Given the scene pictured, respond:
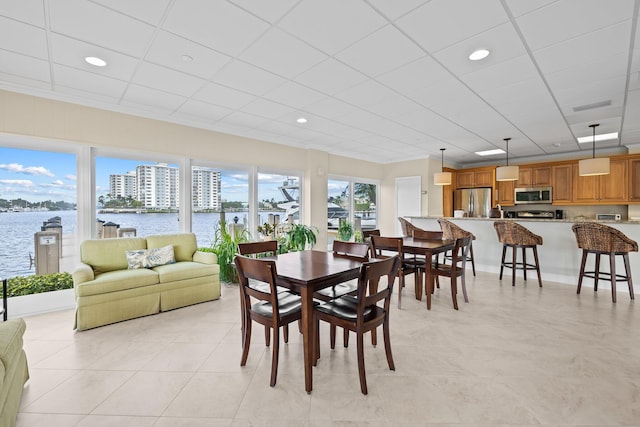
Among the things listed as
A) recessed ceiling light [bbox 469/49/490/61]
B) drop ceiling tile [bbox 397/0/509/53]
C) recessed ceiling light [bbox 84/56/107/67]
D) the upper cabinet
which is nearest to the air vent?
recessed ceiling light [bbox 469/49/490/61]

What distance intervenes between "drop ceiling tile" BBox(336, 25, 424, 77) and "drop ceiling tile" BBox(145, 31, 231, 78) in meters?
1.15

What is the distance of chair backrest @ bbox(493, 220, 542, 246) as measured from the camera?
14.5ft

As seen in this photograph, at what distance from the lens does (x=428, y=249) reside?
134 inches

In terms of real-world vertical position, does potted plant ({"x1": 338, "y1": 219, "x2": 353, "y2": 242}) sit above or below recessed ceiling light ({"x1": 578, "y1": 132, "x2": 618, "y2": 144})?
below

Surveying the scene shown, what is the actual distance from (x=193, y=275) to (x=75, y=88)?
2.49 meters

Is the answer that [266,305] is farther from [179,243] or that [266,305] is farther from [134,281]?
[179,243]

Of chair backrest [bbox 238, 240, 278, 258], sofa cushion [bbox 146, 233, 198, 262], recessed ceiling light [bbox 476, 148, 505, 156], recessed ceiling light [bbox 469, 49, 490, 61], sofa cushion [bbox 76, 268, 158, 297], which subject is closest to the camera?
recessed ceiling light [bbox 469, 49, 490, 61]

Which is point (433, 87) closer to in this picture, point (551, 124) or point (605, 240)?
point (551, 124)

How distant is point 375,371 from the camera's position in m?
2.16

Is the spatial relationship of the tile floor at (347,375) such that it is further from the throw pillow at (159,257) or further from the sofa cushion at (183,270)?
the throw pillow at (159,257)

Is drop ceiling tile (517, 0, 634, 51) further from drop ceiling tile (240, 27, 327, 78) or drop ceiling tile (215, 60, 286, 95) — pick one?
drop ceiling tile (215, 60, 286, 95)

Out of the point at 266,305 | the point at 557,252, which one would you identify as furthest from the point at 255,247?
the point at 557,252

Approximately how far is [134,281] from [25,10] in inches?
96.7

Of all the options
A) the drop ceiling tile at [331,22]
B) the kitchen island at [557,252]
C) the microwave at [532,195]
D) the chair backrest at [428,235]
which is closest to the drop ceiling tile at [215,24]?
the drop ceiling tile at [331,22]
